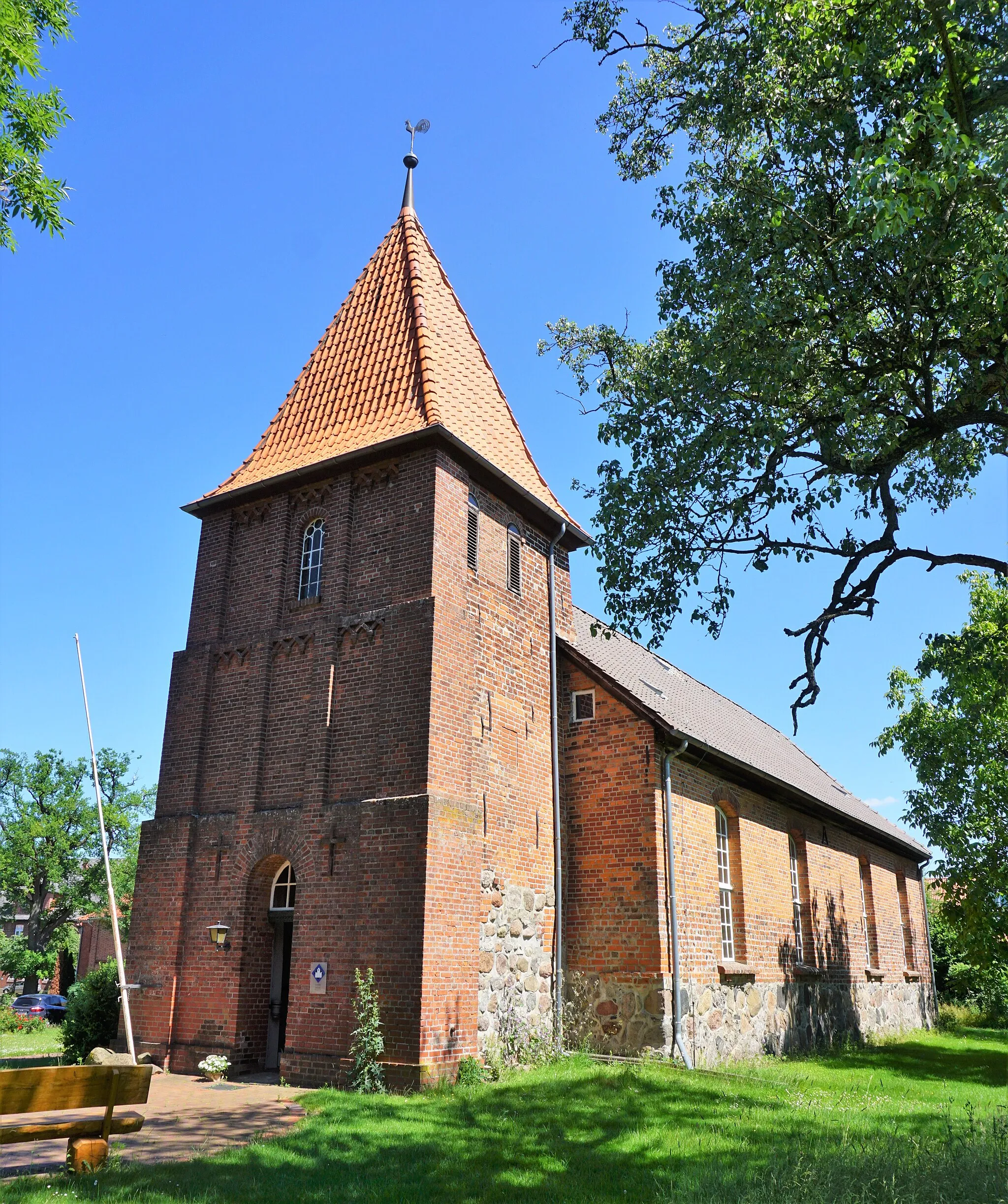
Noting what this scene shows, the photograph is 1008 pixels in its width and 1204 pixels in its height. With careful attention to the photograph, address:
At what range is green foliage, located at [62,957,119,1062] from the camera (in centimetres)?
1349

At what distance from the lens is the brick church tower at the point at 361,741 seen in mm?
11789

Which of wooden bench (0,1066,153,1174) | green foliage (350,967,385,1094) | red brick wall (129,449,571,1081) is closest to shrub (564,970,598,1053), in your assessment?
red brick wall (129,449,571,1081)

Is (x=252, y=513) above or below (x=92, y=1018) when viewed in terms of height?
above

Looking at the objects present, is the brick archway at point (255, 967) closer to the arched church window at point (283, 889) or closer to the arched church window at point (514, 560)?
the arched church window at point (283, 889)

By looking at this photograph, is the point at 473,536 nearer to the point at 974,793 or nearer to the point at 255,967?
the point at 255,967

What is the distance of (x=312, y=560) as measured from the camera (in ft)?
47.9

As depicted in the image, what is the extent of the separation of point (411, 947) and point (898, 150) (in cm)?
947

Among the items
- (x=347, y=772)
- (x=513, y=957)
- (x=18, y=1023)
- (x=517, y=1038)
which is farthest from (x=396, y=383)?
(x=18, y=1023)

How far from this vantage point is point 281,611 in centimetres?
1443

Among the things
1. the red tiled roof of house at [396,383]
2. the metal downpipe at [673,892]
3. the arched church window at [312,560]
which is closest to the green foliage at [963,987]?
the metal downpipe at [673,892]

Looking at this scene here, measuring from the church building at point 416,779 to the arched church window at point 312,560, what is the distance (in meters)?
0.05

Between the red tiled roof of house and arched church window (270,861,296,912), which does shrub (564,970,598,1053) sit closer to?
arched church window (270,861,296,912)

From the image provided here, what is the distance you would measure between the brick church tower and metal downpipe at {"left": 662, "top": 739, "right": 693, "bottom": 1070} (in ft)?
5.87

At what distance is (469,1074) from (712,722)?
34.9ft
